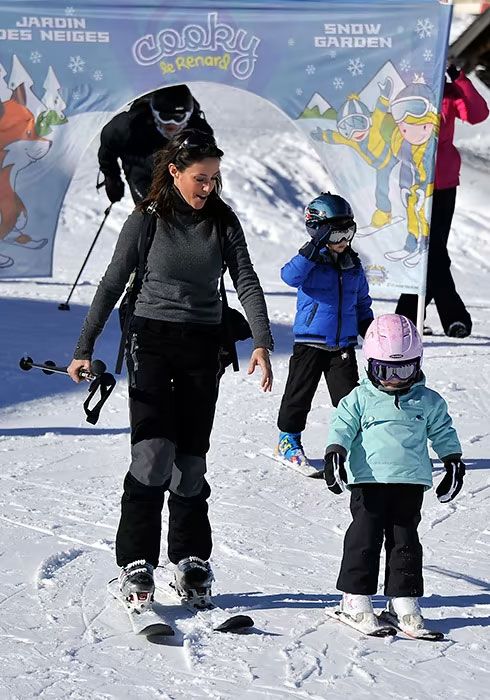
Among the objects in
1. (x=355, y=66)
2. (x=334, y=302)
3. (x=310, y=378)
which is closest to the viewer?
(x=334, y=302)

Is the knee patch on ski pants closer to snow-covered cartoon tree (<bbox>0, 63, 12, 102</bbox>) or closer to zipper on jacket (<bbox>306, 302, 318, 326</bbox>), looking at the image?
zipper on jacket (<bbox>306, 302, 318, 326</bbox>)

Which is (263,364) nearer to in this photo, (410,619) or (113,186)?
(410,619)

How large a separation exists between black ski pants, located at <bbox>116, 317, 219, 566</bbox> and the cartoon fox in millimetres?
4250

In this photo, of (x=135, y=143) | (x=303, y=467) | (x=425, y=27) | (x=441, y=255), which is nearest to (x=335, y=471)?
(x=303, y=467)

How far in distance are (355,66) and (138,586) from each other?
4.96 meters

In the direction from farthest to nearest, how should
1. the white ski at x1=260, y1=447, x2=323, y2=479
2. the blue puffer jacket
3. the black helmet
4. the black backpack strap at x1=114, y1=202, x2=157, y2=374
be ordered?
Result: the black helmet → the white ski at x1=260, y1=447, x2=323, y2=479 → the blue puffer jacket → the black backpack strap at x1=114, y1=202, x2=157, y2=374

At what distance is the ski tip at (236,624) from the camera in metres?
4.42

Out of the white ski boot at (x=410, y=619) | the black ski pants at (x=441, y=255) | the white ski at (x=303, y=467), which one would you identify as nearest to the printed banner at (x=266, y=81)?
the black ski pants at (x=441, y=255)

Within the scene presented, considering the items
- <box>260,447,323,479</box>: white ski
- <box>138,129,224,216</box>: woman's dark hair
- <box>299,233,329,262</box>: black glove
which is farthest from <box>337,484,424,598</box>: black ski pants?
<box>260,447,323,479</box>: white ski

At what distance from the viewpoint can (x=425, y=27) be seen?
835cm

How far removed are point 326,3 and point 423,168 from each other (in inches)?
48.9

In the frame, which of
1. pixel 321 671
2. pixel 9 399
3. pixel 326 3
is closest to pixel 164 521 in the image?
pixel 321 671

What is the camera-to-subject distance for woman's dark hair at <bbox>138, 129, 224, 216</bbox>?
452 centimetres

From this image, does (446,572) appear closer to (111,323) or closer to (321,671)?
(321,671)
